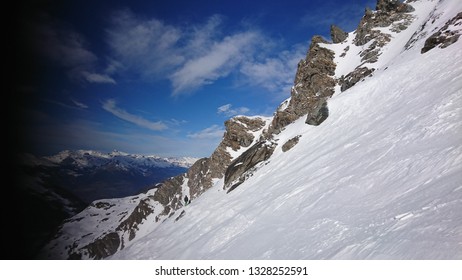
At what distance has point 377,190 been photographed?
12570 millimetres

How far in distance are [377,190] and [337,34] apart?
3357 inches

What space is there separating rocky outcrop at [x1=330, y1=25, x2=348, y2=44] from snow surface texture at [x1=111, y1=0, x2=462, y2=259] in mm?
58109

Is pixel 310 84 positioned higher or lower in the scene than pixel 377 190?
higher

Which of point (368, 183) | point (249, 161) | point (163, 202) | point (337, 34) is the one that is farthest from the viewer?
point (163, 202)

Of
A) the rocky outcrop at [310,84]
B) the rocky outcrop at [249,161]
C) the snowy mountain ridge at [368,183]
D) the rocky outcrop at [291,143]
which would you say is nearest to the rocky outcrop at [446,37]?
the snowy mountain ridge at [368,183]

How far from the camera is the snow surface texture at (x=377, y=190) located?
8.45 metres

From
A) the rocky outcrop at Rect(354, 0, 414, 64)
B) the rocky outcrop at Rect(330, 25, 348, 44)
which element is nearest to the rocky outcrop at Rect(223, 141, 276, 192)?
the rocky outcrop at Rect(354, 0, 414, 64)

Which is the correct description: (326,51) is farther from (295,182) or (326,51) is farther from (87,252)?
(87,252)

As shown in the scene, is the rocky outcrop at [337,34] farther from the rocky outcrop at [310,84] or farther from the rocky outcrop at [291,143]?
the rocky outcrop at [291,143]

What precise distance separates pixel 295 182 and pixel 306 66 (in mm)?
57264

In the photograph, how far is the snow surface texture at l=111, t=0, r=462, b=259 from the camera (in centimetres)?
845

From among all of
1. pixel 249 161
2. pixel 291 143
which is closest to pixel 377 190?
pixel 291 143

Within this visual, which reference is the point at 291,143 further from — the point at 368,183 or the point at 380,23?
the point at 380,23
